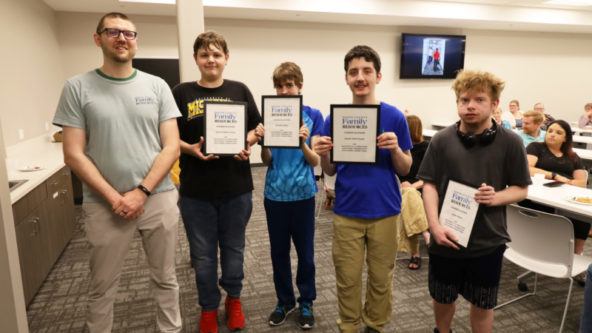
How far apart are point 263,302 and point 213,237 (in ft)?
2.37

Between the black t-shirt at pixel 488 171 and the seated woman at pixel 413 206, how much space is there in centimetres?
118

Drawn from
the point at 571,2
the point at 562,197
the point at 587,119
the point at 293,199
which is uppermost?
the point at 571,2

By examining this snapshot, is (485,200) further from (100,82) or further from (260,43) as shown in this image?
(260,43)

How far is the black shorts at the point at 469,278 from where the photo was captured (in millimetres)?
1642

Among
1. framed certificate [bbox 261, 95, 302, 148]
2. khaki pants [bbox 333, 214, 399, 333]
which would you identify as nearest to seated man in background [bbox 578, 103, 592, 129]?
khaki pants [bbox 333, 214, 399, 333]

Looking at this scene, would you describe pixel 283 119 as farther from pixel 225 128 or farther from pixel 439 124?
pixel 439 124

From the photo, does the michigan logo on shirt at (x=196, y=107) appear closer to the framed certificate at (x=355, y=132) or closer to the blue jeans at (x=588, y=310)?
the framed certificate at (x=355, y=132)

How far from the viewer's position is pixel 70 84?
1.59 meters

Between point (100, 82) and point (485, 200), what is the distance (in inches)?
65.8

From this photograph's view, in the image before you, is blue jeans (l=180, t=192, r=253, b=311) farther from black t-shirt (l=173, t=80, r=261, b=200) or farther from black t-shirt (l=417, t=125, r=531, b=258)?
black t-shirt (l=417, t=125, r=531, b=258)

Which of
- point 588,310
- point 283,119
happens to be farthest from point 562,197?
point 283,119

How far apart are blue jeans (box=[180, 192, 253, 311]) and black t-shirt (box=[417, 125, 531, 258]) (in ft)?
3.44

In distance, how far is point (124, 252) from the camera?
1729mm

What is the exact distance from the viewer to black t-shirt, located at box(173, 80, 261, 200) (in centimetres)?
192
